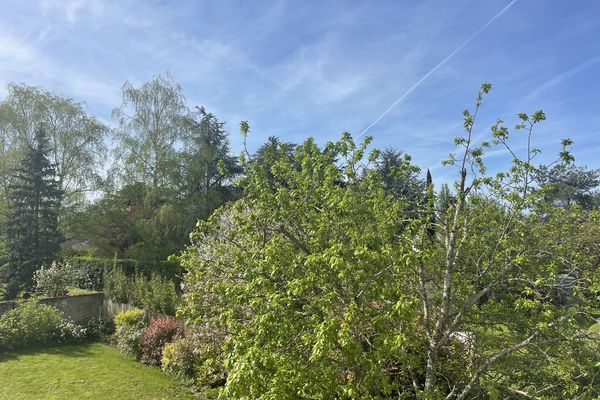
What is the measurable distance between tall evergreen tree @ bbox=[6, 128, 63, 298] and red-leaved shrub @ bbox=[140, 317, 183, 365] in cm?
1069

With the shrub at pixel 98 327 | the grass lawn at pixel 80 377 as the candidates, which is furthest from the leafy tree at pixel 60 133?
the grass lawn at pixel 80 377

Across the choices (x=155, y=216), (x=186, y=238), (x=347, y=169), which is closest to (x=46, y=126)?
(x=155, y=216)

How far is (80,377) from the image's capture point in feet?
27.8

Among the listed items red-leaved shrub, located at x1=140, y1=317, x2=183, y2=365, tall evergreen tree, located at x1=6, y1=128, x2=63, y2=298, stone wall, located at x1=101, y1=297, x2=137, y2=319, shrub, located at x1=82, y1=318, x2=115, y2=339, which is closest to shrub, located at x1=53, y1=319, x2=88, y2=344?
shrub, located at x1=82, y1=318, x2=115, y2=339

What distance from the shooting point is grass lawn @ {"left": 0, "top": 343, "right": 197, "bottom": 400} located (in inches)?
296

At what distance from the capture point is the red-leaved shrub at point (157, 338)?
9758mm

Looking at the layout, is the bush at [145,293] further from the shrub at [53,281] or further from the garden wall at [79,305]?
the shrub at [53,281]

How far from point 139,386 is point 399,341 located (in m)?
6.92

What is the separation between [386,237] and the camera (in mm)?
3967

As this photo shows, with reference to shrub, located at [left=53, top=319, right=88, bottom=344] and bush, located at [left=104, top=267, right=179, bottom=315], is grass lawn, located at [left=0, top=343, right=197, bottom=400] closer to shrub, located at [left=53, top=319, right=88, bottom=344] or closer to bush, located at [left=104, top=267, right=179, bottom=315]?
shrub, located at [left=53, top=319, right=88, bottom=344]

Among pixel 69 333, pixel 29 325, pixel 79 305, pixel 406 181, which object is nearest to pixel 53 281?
pixel 79 305

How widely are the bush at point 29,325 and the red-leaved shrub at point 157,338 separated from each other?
3190 mm

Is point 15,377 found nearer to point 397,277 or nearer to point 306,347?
point 306,347

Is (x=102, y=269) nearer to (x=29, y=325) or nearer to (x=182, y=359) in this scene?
(x=29, y=325)
